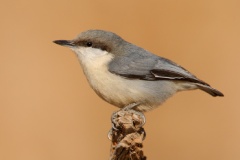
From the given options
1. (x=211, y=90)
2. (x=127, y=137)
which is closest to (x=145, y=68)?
(x=211, y=90)

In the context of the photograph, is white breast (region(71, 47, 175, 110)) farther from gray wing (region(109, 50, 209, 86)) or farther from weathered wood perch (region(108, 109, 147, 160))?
weathered wood perch (region(108, 109, 147, 160))

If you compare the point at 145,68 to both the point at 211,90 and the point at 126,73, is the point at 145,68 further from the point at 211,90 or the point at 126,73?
the point at 211,90

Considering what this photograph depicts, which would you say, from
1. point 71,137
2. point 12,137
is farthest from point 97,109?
point 12,137

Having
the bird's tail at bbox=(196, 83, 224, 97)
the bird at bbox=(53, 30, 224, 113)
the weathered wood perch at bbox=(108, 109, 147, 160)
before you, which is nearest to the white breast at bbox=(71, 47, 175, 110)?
the bird at bbox=(53, 30, 224, 113)

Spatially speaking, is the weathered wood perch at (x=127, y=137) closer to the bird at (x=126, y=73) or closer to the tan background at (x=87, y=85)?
the bird at (x=126, y=73)

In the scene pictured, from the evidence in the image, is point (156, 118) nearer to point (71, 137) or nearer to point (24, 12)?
point (71, 137)
